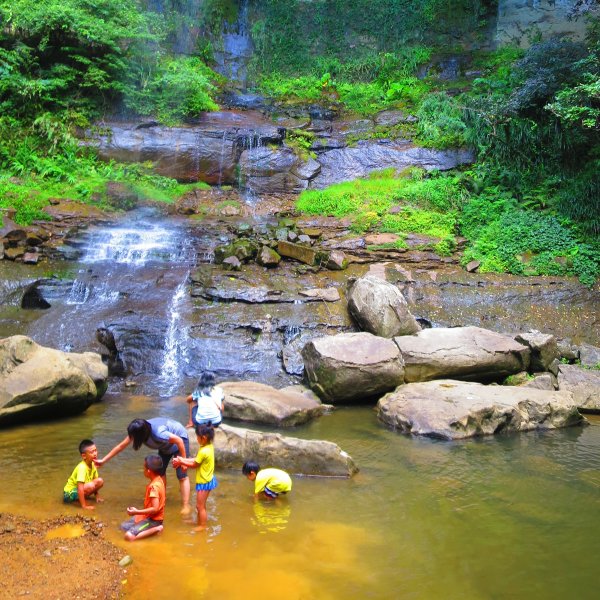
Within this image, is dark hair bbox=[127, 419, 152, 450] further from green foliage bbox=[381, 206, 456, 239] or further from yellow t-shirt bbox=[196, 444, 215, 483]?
green foliage bbox=[381, 206, 456, 239]

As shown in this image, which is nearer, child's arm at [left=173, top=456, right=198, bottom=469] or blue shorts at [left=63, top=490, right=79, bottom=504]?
child's arm at [left=173, top=456, right=198, bottom=469]

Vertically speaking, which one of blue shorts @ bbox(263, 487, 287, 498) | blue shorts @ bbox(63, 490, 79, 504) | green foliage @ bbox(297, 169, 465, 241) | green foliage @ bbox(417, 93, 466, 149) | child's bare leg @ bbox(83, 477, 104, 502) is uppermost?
green foliage @ bbox(417, 93, 466, 149)

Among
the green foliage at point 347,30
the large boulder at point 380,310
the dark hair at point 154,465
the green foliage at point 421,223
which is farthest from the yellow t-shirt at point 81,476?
the green foliage at point 347,30

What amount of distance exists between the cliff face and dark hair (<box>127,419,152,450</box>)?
23340mm

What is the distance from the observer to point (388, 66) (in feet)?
80.6

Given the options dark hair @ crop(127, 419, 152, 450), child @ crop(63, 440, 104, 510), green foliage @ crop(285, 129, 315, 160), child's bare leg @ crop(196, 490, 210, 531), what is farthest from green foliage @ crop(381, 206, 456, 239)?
child @ crop(63, 440, 104, 510)

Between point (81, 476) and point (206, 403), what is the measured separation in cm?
186

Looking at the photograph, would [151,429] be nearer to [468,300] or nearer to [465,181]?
[468,300]

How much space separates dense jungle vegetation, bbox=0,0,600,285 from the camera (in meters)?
14.9

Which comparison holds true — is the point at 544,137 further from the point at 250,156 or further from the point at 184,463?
the point at 184,463

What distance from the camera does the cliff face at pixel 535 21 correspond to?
2239 centimetres

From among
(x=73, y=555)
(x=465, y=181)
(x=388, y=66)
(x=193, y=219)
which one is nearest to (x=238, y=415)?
(x=73, y=555)

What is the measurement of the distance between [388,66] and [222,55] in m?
7.75

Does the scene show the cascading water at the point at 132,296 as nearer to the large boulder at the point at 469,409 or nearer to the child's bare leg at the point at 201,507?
the large boulder at the point at 469,409
